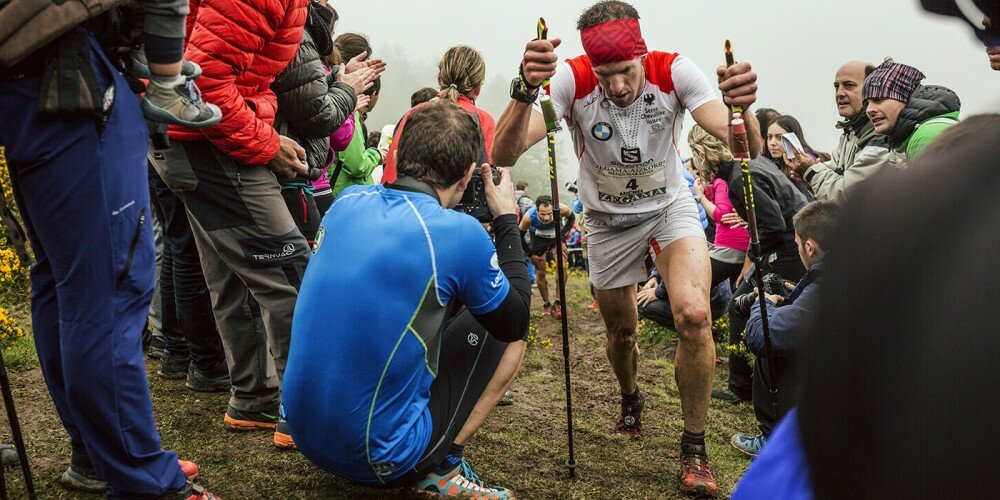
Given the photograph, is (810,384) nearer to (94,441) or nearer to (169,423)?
(94,441)

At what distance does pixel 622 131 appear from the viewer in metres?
4.71

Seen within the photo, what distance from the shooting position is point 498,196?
362 cm

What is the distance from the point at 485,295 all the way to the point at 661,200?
2.09 meters

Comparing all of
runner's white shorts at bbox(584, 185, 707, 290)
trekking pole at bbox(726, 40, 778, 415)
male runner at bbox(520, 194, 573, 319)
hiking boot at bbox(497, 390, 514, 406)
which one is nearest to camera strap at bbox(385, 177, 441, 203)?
trekking pole at bbox(726, 40, 778, 415)

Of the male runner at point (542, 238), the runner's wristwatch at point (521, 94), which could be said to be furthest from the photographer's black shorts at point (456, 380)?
the male runner at point (542, 238)

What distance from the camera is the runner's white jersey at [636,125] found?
4645mm

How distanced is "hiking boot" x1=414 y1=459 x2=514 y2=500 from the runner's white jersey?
2.19 m

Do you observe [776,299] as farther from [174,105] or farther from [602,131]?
[174,105]

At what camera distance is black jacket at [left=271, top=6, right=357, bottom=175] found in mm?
4000

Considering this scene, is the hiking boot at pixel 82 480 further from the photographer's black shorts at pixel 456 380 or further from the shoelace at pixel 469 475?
the shoelace at pixel 469 475

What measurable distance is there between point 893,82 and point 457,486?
154 inches

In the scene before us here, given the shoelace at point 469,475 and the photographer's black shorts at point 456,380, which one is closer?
the photographer's black shorts at point 456,380

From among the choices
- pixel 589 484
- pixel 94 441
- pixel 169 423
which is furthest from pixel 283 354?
pixel 589 484

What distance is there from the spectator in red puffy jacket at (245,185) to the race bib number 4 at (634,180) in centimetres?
197
